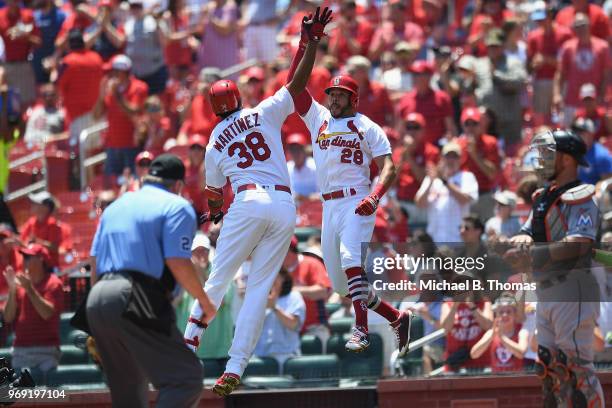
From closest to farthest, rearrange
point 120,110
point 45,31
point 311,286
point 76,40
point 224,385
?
point 224,385
point 311,286
point 120,110
point 76,40
point 45,31

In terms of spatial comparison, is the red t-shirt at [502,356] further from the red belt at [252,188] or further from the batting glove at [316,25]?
the batting glove at [316,25]

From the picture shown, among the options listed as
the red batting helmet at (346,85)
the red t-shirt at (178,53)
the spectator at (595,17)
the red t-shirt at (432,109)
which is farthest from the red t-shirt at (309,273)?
the red t-shirt at (178,53)

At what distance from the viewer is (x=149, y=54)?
16.0 meters

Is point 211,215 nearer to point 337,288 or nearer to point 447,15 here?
point 337,288

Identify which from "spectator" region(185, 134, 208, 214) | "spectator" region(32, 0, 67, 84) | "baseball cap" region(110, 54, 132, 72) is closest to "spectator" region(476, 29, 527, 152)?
"spectator" region(185, 134, 208, 214)

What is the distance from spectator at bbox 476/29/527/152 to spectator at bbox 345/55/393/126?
1.02 metres

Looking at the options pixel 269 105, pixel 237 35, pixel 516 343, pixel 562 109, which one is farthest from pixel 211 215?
pixel 237 35

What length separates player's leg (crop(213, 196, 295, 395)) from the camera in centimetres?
893

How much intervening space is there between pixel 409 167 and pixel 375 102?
1.17 metres

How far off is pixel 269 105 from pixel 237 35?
25.7 ft

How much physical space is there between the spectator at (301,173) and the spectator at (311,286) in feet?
4.62

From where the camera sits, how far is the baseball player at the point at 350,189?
362 inches

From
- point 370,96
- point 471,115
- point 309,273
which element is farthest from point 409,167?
point 309,273

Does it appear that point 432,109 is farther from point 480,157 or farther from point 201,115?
point 201,115
